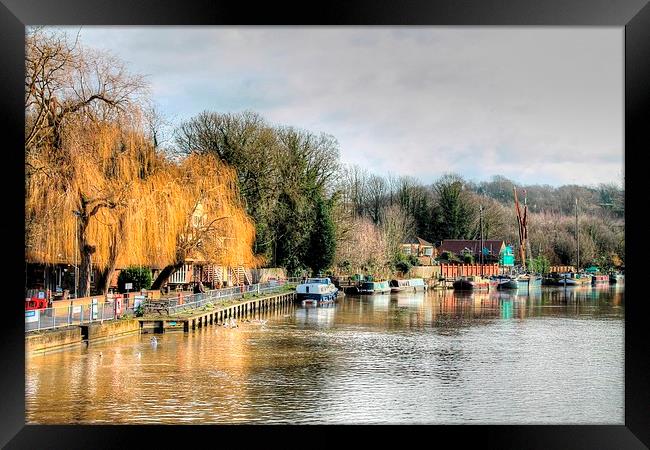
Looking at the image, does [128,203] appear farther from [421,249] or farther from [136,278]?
[421,249]

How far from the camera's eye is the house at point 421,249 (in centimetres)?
4338

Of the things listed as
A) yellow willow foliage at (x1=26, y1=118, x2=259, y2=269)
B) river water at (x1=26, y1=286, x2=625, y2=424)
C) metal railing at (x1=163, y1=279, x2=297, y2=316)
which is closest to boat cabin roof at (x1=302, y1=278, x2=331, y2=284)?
metal railing at (x1=163, y1=279, x2=297, y2=316)

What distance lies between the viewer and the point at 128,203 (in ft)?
53.9

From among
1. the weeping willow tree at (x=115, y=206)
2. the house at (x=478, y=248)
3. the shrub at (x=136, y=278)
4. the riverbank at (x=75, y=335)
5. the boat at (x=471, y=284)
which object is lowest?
the boat at (x=471, y=284)

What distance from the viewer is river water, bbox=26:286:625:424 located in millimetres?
9773

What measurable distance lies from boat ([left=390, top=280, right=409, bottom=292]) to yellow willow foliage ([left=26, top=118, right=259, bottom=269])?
65.1 ft

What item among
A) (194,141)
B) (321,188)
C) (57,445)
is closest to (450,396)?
(57,445)

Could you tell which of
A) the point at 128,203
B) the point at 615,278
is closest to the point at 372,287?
the point at 615,278

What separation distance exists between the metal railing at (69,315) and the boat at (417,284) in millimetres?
26941

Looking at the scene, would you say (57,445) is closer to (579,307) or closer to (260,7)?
(260,7)

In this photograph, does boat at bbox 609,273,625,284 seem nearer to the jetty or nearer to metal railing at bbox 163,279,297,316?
metal railing at bbox 163,279,297,316

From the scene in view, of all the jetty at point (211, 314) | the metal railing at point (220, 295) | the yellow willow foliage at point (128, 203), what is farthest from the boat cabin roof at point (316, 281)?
the yellow willow foliage at point (128, 203)

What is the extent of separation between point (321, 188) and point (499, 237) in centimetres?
1743

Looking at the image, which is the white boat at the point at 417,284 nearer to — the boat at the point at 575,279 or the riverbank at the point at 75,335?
the boat at the point at 575,279
